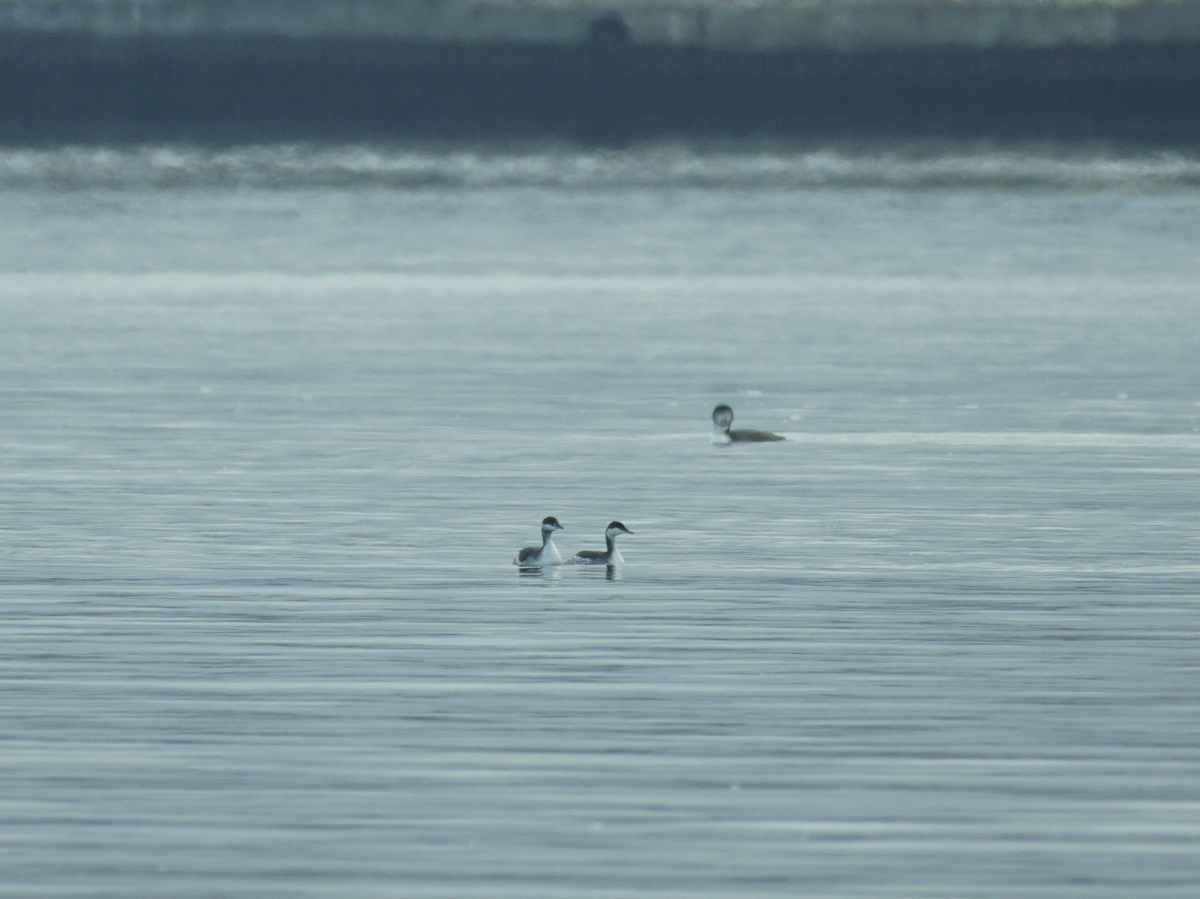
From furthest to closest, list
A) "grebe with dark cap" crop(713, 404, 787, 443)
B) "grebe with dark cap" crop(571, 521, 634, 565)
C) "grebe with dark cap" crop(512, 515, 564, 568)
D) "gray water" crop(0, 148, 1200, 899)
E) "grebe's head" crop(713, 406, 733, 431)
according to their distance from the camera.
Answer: "grebe's head" crop(713, 406, 733, 431) → "grebe with dark cap" crop(713, 404, 787, 443) → "grebe with dark cap" crop(571, 521, 634, 565) → "grebe with dark cap" crop(512, 515, 564, 568) → "gray water" crop(0, 148, 1200, 899)

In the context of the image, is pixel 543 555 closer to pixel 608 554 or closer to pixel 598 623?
pixel 608 554

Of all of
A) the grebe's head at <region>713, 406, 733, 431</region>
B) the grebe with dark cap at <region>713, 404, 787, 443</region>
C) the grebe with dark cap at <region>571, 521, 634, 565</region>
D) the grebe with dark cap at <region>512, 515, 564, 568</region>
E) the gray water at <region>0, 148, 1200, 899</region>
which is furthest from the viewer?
the grebe's head at <region>713, 406, 733, 431</region>

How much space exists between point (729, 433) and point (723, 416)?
→ 91 cm

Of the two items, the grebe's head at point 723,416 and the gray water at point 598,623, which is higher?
the grebe's head at point 723,416

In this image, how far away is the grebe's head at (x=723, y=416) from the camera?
1220 inches

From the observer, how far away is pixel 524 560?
1994 cm

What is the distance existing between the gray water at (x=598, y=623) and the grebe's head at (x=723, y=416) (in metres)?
0.82

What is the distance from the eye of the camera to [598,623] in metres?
17.6

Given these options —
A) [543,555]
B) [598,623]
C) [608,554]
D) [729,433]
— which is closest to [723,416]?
[729,433]

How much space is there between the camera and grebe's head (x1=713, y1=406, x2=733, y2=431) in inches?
1220

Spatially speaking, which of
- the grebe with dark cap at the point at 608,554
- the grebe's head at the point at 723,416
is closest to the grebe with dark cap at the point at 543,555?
the grebe with dark cap at the point at 608,554

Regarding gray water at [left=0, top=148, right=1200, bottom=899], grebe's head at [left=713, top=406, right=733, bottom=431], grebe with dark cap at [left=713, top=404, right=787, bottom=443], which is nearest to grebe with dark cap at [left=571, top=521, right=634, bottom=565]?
gray water at [left=0, top=148, right=1200, bottom=899]

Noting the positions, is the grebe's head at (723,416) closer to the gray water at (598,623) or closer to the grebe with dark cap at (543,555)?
the gray water at (598,623)

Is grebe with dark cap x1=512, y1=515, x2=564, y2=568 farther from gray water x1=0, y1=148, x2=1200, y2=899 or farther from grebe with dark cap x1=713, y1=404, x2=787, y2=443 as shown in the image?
grebe with dark cap x1=713, y1=404, x2=787, y2=443
